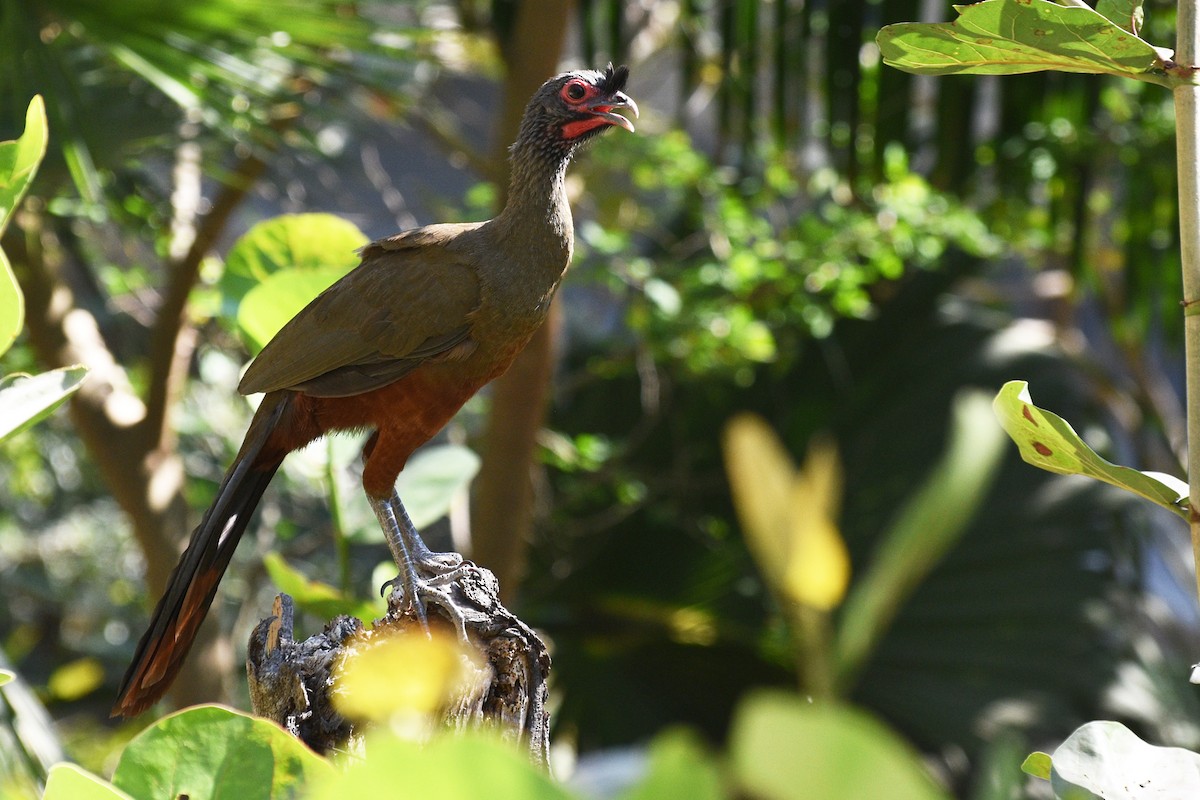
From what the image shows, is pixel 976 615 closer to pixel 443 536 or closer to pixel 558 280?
pixel 443 536

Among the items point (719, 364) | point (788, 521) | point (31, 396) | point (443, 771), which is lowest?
point (719, 364)

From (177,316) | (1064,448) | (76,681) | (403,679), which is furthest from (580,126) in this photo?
(76,681)

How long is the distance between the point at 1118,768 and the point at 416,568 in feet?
4.22

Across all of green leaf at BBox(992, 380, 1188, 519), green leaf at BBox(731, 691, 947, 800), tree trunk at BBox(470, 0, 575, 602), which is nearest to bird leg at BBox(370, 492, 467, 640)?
green leaf at BBox(992, 380, 1188, 519)

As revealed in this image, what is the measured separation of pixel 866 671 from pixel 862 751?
155 inches

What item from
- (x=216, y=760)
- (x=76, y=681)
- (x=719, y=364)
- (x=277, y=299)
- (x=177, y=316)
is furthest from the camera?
(x=76, y=681)

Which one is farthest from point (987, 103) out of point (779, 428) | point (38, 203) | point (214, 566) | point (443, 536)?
point (214, 566)

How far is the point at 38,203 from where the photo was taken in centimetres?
303

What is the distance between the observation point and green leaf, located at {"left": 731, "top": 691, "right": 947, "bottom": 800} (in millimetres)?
295

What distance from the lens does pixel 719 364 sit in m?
3.88

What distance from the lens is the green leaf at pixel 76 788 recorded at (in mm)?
598

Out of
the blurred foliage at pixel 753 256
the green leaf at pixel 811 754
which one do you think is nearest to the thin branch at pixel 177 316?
the blurred foliage at pixel 753 256

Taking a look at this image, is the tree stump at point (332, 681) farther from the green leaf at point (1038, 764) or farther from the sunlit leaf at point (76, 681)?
the sunlit leaf at point (76, 681)

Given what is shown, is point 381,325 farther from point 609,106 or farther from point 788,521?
point 788,521
